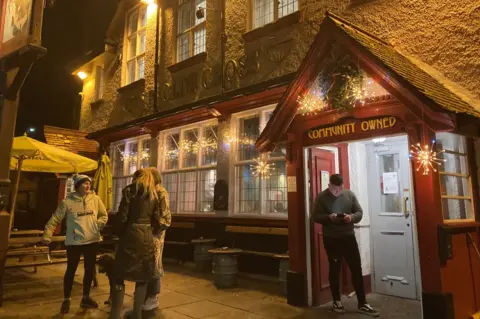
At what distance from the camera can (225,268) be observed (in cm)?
711

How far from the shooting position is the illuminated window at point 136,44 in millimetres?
12844

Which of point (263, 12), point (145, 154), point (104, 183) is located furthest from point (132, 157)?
point (263, 12)

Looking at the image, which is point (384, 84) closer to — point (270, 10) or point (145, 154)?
point (270, 10)

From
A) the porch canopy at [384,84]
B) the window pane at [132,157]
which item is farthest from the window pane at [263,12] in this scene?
the window pane at [132,157]

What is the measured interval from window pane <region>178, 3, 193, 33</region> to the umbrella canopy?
5.14 m

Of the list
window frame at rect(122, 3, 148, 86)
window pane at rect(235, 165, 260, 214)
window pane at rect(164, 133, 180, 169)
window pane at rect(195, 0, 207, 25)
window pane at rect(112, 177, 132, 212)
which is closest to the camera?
window pane at rect(235, 165, 260, 214)

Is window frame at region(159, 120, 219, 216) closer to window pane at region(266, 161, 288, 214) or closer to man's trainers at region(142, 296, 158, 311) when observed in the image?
window pane at region(266, 161, 288, 214)

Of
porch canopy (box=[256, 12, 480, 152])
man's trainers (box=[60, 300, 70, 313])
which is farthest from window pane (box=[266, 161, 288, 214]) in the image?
man's trainers (box=[60, 300, 70, 313])

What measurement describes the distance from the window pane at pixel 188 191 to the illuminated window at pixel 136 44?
461 centimetres

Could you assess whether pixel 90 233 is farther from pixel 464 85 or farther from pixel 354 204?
pixel 464 85

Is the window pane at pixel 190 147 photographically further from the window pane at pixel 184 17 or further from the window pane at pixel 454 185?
the window pane at pixel 454 185

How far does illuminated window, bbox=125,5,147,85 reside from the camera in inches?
506

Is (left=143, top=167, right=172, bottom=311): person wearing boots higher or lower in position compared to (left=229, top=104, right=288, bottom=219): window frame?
lower

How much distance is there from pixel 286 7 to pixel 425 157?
563 cm
